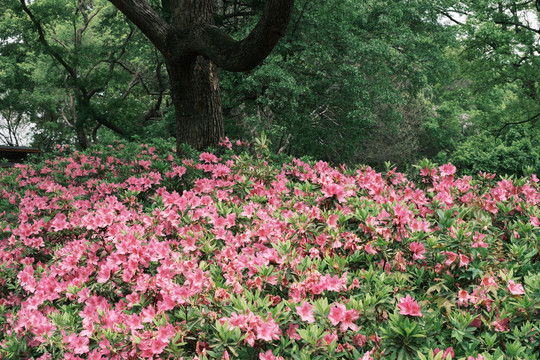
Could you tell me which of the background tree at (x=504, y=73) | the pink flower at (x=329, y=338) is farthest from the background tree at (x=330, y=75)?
the pink flower at (x=329, y=338)

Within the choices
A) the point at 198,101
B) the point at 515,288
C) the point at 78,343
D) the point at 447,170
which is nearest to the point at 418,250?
the point at 515,288

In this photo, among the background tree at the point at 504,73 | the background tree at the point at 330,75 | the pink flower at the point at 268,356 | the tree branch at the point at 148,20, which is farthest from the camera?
the background tree at the point at 504,73

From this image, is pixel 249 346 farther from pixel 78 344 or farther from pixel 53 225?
pixel 53 225

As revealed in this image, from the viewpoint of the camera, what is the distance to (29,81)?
90.0ft

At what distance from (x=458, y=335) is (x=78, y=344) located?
5.47ft

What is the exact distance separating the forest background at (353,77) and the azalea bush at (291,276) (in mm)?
7820

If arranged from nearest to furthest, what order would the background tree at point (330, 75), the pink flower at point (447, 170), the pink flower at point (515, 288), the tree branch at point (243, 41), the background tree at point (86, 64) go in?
the pink flower at point (515, 288) < the pink flower at point (447, 170) < the tree branch at point (243, 41) < the background tree at point (330, 75) < the background tree at point (86, 64)

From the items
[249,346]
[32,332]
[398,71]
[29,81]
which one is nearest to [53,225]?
[32,332]

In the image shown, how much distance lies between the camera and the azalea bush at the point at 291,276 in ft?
5.77

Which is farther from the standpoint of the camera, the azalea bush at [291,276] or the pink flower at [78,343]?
the pink flower at [78,343]

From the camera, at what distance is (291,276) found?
81.8 inches

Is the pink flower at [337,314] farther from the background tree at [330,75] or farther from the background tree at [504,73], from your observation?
the background tree at [504,73]

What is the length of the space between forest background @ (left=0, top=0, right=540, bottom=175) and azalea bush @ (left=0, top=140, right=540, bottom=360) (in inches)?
308

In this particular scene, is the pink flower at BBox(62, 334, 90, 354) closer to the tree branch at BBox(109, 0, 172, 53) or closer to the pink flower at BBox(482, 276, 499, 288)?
the pink flower at BBox(482, 276, 499, 288)
